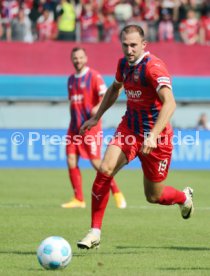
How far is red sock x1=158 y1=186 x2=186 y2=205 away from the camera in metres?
9.53

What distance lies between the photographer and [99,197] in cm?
896

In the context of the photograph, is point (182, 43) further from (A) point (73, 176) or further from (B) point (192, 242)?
(B) point (192, 242)

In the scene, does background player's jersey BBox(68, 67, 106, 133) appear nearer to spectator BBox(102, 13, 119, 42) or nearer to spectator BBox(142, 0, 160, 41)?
spectator BBox(102, 13, 119, 42)

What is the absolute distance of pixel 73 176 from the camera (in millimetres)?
13719

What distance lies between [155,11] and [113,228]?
716 inches

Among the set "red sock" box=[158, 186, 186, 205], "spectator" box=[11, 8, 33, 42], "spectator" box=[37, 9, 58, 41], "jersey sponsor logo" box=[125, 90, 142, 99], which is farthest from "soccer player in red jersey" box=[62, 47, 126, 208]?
"spectator" box=[37, 9, 58, 41]

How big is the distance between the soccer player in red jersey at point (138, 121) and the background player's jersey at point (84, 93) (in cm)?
435

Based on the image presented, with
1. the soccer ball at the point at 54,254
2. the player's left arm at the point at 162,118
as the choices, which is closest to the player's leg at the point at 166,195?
the player's left arm at the point at 162,118

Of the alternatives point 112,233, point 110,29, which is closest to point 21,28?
point 110,29

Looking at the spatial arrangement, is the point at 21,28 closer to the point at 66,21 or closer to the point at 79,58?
the point at 66,21

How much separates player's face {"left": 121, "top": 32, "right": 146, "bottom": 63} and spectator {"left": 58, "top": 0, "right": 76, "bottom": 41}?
18.4 m

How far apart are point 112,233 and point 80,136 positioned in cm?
340

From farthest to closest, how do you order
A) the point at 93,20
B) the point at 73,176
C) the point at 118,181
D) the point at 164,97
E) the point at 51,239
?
the point at 93,20
the point at 118,181
the point at 73,176
the point at 164,97
the point at 51,239

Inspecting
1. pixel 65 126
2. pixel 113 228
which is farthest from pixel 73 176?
pixel 65 126
